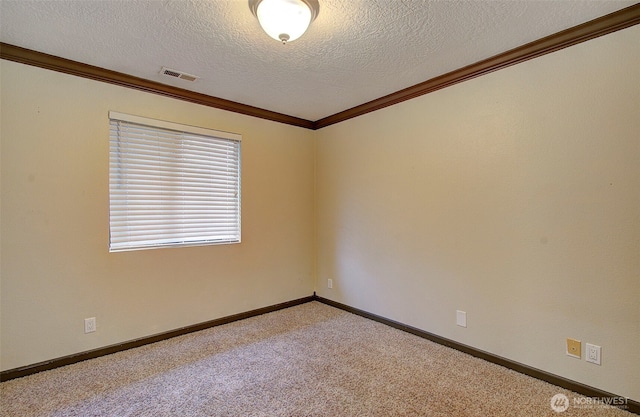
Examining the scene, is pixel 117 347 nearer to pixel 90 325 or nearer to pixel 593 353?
pixel 90 325

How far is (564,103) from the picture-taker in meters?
2.10

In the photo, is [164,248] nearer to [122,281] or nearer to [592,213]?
[122,281]

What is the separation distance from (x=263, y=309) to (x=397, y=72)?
289 cm

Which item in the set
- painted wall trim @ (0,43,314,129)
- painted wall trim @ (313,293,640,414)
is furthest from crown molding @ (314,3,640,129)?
painted wall trim @ (313,293,640,414)

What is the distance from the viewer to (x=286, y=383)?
2180 millimetres

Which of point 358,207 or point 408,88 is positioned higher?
point 408,88

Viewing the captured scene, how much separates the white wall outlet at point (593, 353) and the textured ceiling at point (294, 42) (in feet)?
6.82

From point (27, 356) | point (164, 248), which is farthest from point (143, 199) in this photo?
point (27, 356)

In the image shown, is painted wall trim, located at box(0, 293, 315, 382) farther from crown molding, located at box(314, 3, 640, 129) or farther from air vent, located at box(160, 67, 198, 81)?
crown molding, located at box(314, 3, 640, 129)

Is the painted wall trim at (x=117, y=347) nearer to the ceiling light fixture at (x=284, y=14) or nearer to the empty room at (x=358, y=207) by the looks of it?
the empty room at (x=358, y=207)

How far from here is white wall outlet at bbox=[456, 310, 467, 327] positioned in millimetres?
2631

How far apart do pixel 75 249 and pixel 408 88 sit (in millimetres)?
3225

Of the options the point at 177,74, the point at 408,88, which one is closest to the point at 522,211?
the point at 408,88

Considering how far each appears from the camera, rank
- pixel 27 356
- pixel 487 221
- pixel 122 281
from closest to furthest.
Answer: pixel 27 356
pixel 487 221
pixel 122 281
